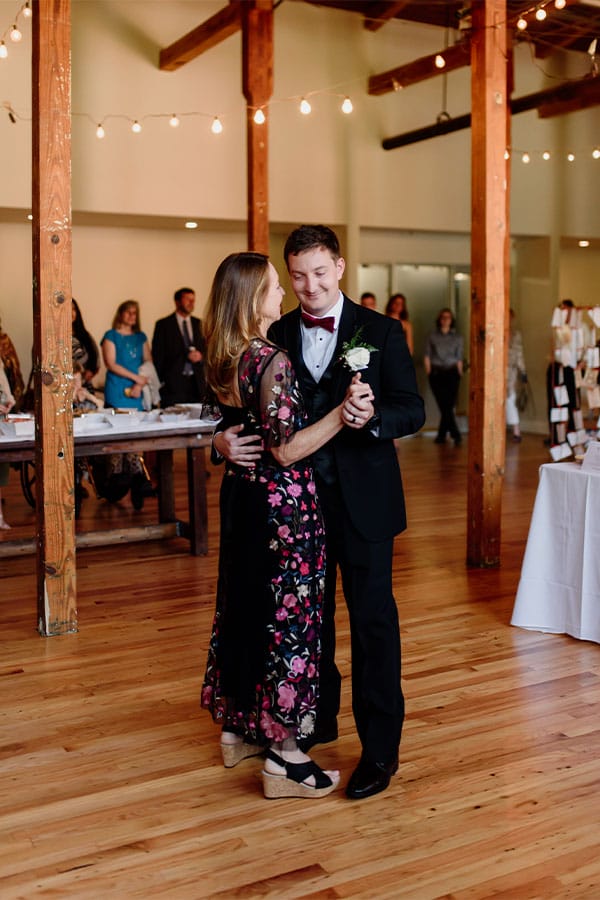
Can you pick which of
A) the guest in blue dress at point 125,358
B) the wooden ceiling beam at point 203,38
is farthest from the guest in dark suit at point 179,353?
the wooden ceiling beam at point 203,38

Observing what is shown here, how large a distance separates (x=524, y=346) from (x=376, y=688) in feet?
39.4

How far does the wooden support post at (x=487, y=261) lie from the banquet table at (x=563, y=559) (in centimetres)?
114

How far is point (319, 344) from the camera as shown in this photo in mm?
3074

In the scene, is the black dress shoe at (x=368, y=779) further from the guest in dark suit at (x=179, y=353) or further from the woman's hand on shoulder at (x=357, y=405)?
the guest in dark suit at (x=179, y=353)

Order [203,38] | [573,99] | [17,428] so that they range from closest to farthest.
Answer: [17,428]
[203,38]
[573,99]

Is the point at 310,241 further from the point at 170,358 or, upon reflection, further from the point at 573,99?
the point at 573,99

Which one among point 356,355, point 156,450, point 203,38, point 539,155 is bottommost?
point 156,450

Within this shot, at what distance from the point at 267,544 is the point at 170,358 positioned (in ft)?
22.8

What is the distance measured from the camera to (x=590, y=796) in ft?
10.1

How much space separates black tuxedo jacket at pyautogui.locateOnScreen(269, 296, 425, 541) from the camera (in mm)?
2982

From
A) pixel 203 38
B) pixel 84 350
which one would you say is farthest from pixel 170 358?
pixel 203 38

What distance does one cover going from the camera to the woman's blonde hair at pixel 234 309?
287cm

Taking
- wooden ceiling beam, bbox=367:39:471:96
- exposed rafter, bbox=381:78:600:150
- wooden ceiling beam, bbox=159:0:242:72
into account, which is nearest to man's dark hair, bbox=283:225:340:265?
wooden ceiling beam, bbox=159:0:242:72

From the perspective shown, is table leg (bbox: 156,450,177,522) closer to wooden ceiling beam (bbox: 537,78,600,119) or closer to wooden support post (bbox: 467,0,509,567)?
wooden support post (bbox: 467,0,509,567)
